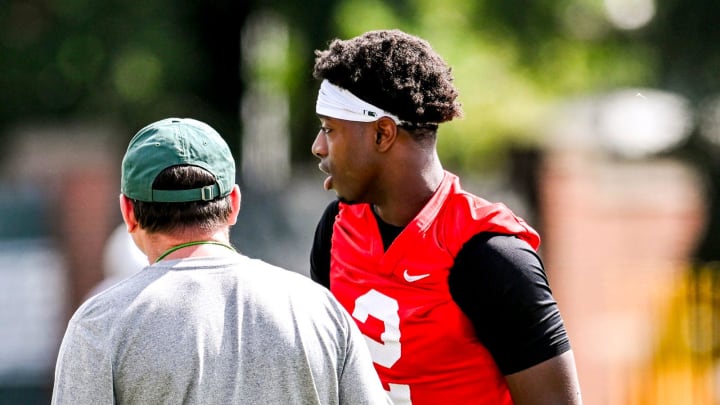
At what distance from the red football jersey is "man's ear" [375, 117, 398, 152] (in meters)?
0.21

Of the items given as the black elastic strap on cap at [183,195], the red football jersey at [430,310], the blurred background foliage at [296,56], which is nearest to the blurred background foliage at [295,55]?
the blurred background foliage at [296,56]

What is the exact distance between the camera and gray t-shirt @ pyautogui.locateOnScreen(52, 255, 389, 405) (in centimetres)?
275

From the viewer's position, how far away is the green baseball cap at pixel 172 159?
2.90m

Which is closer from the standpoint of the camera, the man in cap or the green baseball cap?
the man in cap

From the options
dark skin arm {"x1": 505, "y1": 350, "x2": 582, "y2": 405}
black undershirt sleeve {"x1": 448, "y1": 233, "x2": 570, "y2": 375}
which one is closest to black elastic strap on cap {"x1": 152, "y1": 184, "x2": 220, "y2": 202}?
black undershirt sleeve {"x1": 448, "y1": 233, "x2": 570, "y2": 375}

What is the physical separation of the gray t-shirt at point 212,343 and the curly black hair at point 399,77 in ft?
2.43

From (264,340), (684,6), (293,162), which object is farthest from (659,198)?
(264,340)

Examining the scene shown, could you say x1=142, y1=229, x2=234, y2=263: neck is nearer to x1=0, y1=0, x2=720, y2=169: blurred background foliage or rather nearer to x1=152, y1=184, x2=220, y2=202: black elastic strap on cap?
x1=152, y1=184, x2=220, y2=202: black elastic strap on cap

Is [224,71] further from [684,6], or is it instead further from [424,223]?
[424,223]

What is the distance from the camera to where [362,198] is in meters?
3.55

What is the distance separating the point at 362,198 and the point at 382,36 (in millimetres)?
480

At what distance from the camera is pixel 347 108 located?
350cm

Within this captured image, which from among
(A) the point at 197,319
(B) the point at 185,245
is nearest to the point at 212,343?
(A) the point at 197,319

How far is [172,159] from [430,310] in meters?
0.92
